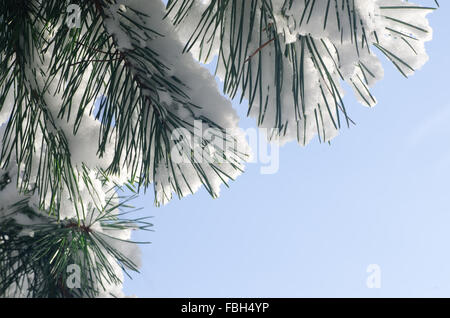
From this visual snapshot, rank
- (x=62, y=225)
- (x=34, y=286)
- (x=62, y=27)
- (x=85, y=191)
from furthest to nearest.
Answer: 1. (x=34, y=286)
2. (x=62, y=225)
3. (x=85, y=191)
4. (x=62, y=27)

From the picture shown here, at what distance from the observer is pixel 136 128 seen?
1.04 meters

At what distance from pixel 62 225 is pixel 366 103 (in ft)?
3.71

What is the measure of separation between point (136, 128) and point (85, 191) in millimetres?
338

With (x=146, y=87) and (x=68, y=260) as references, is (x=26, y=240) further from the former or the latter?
(x=146, y=87)

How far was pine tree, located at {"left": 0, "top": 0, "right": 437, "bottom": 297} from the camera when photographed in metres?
0.93

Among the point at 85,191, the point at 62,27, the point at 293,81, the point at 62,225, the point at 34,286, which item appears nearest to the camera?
the point at 293,81

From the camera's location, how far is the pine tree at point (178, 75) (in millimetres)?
928

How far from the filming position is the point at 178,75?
100cm

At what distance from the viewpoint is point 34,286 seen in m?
1.81
